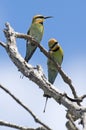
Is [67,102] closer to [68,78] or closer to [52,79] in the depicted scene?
[68,78]

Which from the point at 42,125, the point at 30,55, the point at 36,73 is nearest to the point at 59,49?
the point at 30,55

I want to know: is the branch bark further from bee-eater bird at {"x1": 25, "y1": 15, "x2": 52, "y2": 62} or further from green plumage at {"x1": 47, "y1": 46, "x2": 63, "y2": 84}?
bee-eater bird at {"x1": 25, "y1": 15, "x2": 52, "y2": 62}

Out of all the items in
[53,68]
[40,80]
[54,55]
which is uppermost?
[40,80]

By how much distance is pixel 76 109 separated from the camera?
2.51 meters

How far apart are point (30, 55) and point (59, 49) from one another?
13.5 inches

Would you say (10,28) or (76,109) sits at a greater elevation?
(10,28)

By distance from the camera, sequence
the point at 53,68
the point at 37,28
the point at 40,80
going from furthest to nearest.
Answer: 1. the point at 37,28
2. the point at 53,68
3. the point at 40,80

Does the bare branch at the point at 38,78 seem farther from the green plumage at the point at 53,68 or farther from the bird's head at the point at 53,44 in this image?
the bird's head at the point at 53,44

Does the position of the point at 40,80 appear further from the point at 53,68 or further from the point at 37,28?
the point at 37,28

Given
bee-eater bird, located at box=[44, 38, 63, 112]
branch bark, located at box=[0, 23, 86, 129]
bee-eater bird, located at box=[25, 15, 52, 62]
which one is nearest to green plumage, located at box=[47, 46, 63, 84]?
bee-eater bird, located at box=[44, 38, 63, 112]

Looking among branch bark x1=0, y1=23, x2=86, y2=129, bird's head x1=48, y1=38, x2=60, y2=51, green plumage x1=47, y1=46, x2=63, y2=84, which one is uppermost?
branch bark x1=0, y1=23, x2=86, y2=129

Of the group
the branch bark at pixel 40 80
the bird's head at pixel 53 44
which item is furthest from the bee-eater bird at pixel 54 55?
the branch bark at pixel 40 80

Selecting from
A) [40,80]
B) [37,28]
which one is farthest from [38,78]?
[37,28]

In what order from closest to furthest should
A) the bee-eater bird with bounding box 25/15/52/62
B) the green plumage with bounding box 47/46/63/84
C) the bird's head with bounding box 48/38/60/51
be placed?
the green plumage with bounding box 47/46/63/84 < the bird's head with bounding box 48/38/60/51 < the bee-eater bird with bounding box 25/15/52/62
